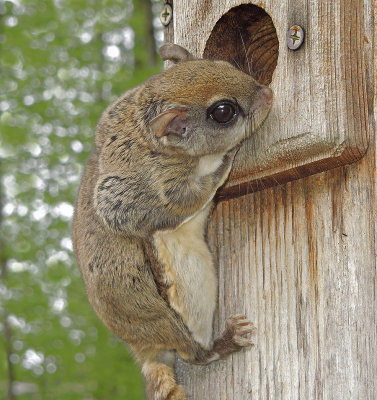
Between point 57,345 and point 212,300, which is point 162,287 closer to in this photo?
point 212,300

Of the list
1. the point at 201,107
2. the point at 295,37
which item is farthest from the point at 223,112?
the point at 295,37

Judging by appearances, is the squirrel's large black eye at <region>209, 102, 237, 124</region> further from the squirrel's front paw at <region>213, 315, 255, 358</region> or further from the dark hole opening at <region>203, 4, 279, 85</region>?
the squirrel's front paw at <region>213, 315, 255, 358</region>

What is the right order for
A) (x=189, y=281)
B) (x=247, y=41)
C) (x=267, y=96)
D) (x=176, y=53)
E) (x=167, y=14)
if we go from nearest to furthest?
(x=267, y=96) → (x=189, y=281) → (x=176, y=53) → (x=247, y=41) → (x=167, y=14)

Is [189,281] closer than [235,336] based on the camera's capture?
No

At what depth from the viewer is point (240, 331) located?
97.3 inches

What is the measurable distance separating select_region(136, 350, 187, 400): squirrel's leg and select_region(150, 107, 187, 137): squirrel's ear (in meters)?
0.92

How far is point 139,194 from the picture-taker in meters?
2.54

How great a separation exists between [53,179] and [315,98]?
6.85 meters

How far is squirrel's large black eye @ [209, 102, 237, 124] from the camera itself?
2.65 meters

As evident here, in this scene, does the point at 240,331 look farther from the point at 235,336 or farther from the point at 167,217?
the point at 167,217

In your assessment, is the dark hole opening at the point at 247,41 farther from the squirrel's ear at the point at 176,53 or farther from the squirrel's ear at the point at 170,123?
the squirrel's ear at the point at 170,123

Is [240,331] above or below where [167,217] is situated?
below

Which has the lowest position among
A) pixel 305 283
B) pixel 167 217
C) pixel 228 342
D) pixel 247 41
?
pixel 228 342

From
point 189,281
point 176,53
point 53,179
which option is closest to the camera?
point 189,281
